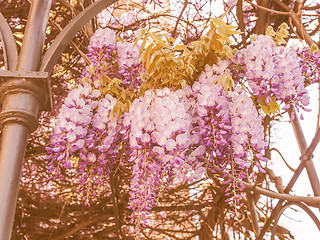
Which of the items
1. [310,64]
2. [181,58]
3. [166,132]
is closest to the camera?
[166,132]

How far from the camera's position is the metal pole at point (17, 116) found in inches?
25.8

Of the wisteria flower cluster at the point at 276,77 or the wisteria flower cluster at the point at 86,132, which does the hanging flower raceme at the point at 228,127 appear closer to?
the wisteria flower cluster at the point at 276,77

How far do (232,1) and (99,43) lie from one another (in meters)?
1.08

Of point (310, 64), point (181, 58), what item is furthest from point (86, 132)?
point (310, 64)

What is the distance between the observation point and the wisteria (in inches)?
29.1

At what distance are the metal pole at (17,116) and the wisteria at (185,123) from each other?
3.2 inches

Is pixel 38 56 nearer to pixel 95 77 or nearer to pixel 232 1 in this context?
pixel 95 77

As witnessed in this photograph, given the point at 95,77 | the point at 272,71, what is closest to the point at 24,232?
the point at 95,77

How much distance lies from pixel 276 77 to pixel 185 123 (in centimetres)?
23

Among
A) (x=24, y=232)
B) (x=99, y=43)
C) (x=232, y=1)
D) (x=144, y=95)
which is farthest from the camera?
(x=24, y=232)

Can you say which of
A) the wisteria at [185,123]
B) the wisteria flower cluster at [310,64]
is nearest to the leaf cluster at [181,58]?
the wisteria at [185,123]

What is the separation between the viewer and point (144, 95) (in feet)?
2.73

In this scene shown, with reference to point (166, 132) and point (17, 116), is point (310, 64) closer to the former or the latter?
point (166, 132)

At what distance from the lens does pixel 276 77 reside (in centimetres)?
78
